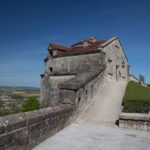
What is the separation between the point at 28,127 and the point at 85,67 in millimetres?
14566

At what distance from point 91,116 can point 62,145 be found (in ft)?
14.3

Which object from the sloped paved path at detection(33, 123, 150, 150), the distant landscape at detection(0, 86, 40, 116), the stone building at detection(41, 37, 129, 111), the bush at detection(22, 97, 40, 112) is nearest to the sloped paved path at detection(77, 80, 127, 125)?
the stone building at detection(41, 37, 129, 111)

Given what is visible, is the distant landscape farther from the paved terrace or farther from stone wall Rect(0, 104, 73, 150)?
stone wall Rect(0, 104, 73, 150)

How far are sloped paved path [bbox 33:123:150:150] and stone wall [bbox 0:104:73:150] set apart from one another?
0.29 metres

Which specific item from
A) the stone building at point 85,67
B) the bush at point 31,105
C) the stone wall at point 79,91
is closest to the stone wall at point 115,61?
the stone building at point 85,67

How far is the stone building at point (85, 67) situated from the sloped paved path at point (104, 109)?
19.9 inches

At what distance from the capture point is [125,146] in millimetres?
7043

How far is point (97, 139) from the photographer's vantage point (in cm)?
777

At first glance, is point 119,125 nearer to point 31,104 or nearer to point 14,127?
point 14,127

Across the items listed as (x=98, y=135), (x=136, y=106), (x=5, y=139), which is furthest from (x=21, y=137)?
(x=136, y=106)

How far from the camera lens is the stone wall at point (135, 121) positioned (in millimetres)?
9320

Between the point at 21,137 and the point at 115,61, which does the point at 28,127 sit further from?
the point at 115,61

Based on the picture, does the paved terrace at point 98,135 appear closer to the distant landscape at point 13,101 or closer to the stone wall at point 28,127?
the stone wall at point 28,127

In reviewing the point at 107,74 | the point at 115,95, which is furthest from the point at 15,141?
the point at 107,74
